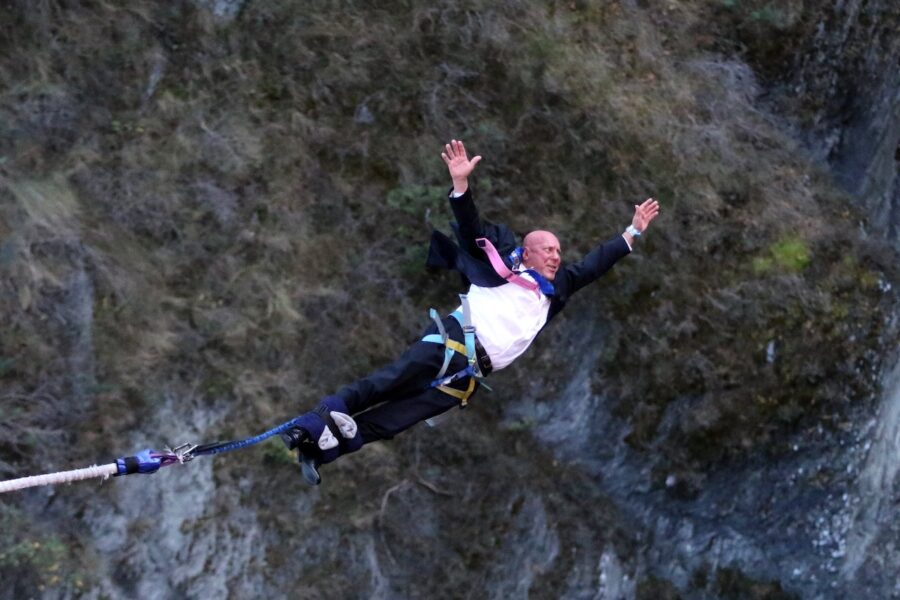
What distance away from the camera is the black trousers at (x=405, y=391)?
5.88 m

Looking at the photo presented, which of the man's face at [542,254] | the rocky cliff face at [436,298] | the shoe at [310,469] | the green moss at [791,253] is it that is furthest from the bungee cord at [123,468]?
the green moss at [791,253]

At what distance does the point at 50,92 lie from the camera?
8344mm

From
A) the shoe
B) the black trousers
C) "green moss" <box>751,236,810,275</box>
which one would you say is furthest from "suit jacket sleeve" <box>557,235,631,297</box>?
"green moss" <box>751,236,810,275</box>

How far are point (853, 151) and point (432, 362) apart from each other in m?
4.98

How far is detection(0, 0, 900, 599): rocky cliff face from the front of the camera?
8.04 meters

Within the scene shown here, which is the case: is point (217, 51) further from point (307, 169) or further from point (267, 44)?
point (307, 169)

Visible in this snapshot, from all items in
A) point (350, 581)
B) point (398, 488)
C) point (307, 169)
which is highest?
point (307, 169)

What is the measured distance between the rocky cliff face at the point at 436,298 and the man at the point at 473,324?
7.73ft

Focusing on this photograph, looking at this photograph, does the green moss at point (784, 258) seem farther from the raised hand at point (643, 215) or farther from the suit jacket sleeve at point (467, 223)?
the suit jacket sleeve at point (467, 223)

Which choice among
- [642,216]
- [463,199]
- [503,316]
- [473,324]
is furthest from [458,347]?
[642,216]

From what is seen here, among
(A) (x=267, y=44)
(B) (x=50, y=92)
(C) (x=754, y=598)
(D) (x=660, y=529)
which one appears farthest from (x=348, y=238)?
(C) (x=754, y=598)

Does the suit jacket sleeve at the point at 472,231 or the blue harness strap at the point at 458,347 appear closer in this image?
the suit jacket sleeve at the point at 472,231

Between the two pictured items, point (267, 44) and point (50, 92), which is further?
point (267, 44)

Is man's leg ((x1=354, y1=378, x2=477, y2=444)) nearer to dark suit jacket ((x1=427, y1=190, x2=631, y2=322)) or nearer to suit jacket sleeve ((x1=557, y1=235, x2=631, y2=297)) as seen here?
dark suit jacket ((x1=427, y1=190, x2=631, y2=322))
